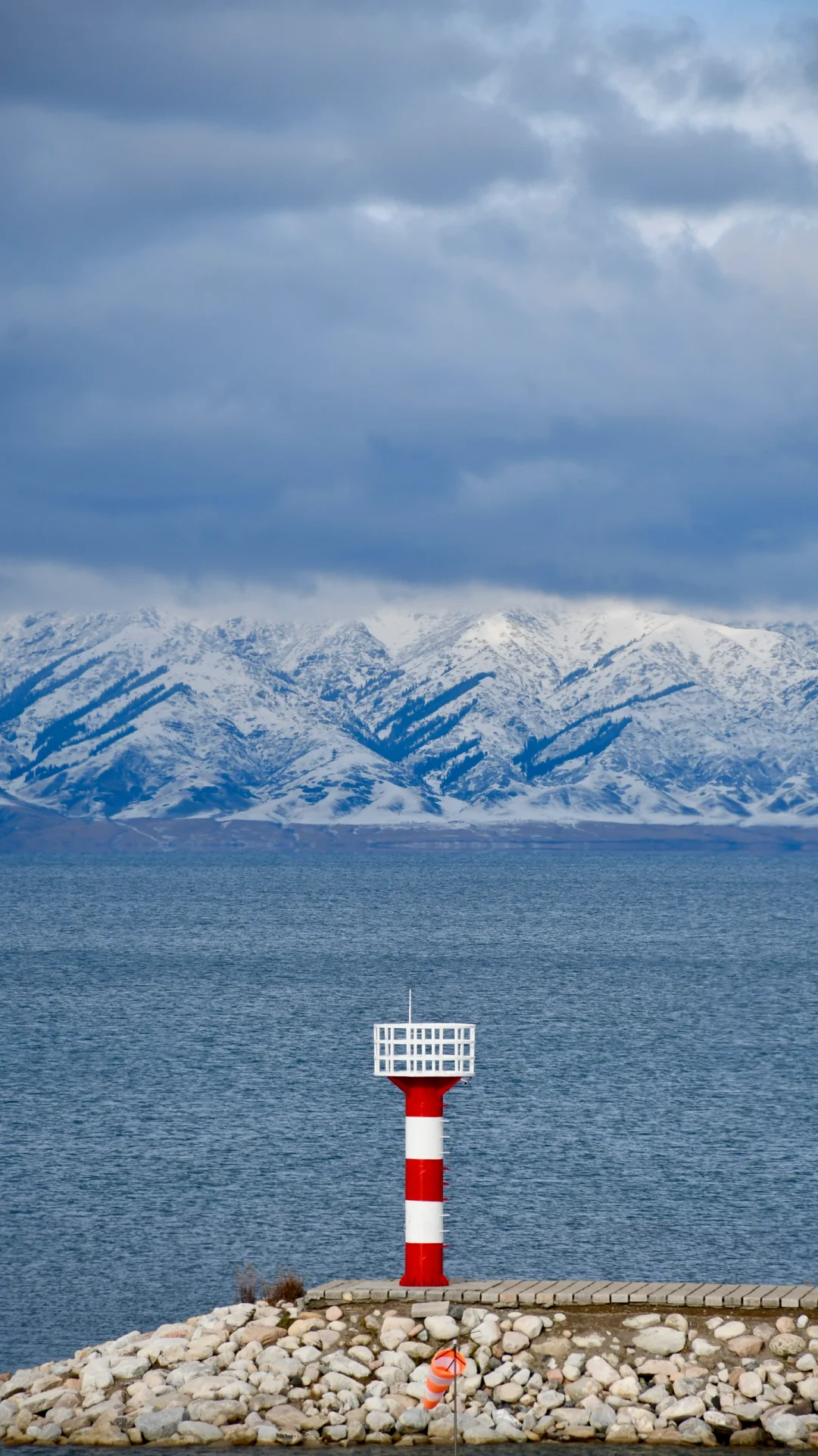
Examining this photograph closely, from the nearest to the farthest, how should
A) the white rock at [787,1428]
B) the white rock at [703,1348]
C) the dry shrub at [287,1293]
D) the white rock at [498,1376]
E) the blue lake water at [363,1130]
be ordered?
the white rock at [787,1428], the white rock at [498,1376], the white rock at [703,1348], the dry shrub at [287,1293], the blue lake water at [363,1130]

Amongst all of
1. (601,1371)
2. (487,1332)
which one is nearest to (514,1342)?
(487,1332)

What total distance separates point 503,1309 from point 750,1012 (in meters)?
63.3

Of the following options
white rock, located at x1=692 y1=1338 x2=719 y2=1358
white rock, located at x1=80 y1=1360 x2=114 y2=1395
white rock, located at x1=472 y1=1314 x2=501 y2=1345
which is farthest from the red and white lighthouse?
white rock, located at x1=80 y1=1360 x2=114 y2=1395

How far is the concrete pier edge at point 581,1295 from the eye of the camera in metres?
26.8

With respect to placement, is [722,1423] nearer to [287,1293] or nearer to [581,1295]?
[581,1295]

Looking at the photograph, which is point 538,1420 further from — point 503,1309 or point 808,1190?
point 808,1190

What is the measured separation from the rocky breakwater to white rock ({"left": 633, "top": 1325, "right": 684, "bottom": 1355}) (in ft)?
0.07

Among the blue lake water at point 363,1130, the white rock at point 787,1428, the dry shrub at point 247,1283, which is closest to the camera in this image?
the white rock at point 787,1428

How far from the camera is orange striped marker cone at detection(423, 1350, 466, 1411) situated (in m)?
24.7

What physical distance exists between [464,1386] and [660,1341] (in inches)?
107

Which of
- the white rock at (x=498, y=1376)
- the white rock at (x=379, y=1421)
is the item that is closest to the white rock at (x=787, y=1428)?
the white rock at (x=498, y=1376)

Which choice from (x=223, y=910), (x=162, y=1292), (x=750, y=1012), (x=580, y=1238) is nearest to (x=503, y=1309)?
(x=162, y=1292)

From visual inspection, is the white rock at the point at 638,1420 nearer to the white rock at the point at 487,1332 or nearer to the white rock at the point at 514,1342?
the white rock at the point at 514,1342

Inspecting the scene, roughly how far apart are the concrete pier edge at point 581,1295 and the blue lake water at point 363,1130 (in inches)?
283
